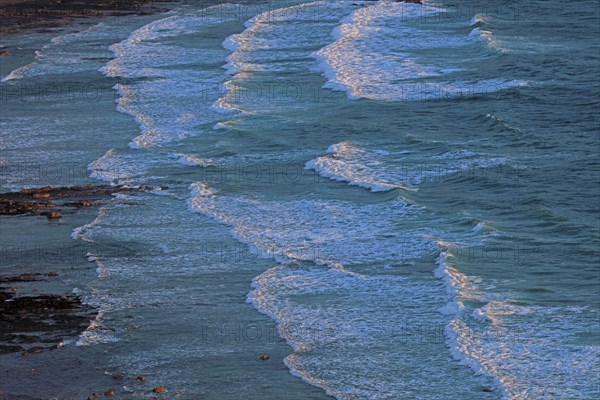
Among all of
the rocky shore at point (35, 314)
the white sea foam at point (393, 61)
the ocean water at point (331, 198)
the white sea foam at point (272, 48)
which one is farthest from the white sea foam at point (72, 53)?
the rocky shore at point (35, 314)

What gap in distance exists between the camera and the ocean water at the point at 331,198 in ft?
43.8

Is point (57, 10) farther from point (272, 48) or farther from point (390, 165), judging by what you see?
point (390, 165)

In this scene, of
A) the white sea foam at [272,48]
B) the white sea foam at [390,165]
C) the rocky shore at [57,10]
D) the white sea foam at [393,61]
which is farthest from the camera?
the rocky shore at [57,10]

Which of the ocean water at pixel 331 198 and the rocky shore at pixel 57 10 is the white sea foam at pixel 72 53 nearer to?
the ocean water at pixel 331 198

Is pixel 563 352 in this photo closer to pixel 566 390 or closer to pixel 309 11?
pixel 566 390

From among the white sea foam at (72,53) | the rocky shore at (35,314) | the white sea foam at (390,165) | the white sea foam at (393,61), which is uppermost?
the white sea foam at (72,53)

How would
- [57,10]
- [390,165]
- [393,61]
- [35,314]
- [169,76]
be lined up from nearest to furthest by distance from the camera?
[35,314] < [390,165] < [169,76] < [393,61] < [57,10]

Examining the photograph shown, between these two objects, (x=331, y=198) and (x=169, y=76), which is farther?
(x=169, y=76)

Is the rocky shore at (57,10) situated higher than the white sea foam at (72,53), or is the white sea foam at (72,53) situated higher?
the rocky shore at (57,10)

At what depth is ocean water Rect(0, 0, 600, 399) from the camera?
13359mm

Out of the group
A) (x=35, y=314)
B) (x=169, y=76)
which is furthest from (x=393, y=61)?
(x=35, y=314)

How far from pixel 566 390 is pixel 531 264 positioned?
14.1 ft

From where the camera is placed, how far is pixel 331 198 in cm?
2022

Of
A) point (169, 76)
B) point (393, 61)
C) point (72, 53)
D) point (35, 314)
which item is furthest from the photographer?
point (72, 53)
